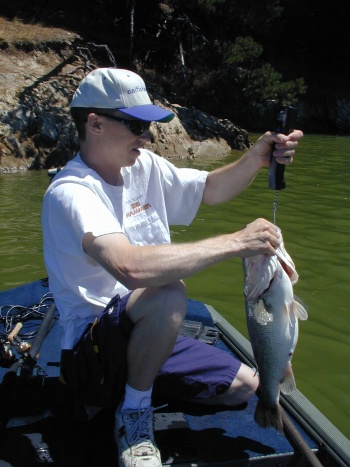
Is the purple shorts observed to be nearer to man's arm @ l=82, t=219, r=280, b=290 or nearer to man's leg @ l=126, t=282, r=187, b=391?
man's leg @ l=126, t=282, r=187, b=391

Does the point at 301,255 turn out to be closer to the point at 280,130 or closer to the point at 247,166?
the point at 247,166

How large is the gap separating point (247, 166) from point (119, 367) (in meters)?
1.45

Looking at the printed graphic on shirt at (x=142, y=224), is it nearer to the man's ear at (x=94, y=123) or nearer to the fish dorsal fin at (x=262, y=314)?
the man's ear at (x=94, y=123)

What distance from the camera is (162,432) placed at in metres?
2.94

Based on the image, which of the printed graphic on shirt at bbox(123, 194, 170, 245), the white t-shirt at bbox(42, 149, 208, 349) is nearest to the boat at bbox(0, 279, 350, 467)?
the white t-shirt at bbox(42, 149, 208, 349)

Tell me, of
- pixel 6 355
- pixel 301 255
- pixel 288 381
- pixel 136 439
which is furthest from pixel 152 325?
pixel 301 255

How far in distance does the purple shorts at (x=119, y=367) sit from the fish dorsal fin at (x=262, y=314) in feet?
1.62

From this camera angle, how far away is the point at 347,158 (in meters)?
15.8

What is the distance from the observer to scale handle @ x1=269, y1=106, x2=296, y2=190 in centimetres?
300

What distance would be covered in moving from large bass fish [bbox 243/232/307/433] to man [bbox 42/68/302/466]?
0.16 metres

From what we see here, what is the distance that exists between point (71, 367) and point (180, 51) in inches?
776

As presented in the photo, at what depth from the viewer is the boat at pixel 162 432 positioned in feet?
8.99

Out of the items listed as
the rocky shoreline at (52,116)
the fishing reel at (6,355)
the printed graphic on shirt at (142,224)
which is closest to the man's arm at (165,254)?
the printed graphic on shirt at (142,224)

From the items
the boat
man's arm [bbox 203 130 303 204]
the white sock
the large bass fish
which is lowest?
the boat
